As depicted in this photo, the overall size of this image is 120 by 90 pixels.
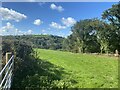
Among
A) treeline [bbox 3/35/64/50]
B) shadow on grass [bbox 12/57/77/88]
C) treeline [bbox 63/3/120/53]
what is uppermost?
treeline [bbox 63/3/120/53]

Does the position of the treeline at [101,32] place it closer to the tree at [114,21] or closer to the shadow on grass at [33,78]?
the tree at [114,21]

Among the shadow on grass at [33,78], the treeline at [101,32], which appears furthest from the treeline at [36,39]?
the treeline at [101,32]

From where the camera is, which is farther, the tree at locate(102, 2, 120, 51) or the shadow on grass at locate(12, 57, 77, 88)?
the tree at locate(102, 2, 120, 51)

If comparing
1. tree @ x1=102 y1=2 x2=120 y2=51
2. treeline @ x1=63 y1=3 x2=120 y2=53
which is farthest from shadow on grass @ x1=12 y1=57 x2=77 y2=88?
tree @ x1=102 y1=2 x2=120 y2=51

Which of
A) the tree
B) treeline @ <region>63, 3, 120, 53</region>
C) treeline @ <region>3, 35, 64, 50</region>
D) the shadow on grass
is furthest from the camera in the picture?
treeline @ <region>63, 3, 120, 53</region>

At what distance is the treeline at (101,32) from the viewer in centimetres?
3400

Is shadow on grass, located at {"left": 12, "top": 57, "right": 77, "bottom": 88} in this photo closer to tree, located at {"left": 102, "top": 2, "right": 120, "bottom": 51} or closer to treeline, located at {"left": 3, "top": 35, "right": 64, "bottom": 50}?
treeline, located at {"left": 3, "top": 35, "right": 64, "bottom": 50}

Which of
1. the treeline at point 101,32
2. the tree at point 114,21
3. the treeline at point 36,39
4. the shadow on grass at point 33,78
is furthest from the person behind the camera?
the treeline at point 101,32

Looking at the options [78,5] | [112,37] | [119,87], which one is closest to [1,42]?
[119,87]

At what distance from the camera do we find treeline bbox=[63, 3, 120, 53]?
34.0m

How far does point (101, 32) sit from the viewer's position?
113 feet

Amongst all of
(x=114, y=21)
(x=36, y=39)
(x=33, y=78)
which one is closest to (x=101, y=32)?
(x=114, y=21)

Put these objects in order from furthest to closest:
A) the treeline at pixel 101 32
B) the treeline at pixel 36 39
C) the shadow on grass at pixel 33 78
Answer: the treeline at pixel 101 32
the treeline at pixel 36 39
the shadow on grass at pixel 33 78

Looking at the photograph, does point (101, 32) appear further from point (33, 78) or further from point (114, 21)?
point (33, 78)
